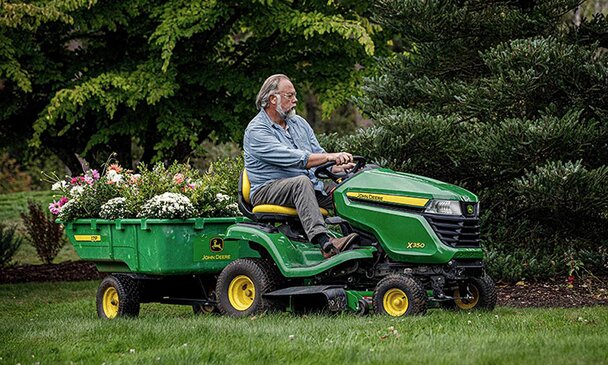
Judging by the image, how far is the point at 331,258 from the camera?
7516 millimetres

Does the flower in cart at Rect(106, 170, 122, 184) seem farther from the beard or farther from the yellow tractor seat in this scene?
the beard

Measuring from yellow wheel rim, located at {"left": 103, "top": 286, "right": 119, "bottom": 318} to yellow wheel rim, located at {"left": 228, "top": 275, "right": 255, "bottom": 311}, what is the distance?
1.24m

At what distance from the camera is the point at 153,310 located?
1030 centimetres

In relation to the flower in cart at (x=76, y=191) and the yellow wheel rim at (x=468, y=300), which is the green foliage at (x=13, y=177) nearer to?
the flower in cart at (x=76, y=191)

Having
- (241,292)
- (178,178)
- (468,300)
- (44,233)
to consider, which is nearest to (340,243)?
(241,292)

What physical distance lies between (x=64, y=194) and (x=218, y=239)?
1.59 meters

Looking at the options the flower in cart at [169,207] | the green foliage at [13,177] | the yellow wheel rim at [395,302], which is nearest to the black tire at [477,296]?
the yellow wheel rim at [395,302]

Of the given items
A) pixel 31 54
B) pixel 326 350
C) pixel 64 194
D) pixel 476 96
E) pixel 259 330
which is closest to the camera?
pixel 326 350

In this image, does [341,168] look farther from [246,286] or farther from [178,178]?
[178,178]

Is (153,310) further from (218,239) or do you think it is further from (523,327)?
(523,327)

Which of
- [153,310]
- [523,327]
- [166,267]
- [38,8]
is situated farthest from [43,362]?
[38,8]

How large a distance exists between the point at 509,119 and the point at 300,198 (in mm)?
2899

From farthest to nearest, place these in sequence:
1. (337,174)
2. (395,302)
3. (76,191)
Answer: (76,191) → (337,174) → (395,302)

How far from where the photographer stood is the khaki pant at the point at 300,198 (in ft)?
24.7
